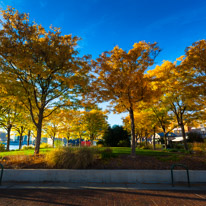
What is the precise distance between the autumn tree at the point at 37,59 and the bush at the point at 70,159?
2809 mm

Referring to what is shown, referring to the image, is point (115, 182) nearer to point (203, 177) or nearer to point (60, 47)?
point (203, 177)

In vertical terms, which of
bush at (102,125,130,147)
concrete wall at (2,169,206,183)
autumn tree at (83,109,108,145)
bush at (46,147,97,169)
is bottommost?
concrete wall at (2,169,206,183)

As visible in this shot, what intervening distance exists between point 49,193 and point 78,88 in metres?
7.01

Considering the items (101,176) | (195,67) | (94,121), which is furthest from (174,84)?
(94,121)

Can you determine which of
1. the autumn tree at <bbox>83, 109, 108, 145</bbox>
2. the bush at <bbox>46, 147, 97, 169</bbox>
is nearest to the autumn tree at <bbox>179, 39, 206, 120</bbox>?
the bush at <bbox>46, 147, 97, 169</bbox>

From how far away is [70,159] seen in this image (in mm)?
7523

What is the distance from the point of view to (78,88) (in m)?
10.9

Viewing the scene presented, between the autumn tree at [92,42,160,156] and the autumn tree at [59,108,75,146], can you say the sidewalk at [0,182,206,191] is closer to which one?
the autumn tree at [92,42,160,156]

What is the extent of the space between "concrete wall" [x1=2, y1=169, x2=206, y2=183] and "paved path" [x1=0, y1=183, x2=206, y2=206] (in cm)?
33

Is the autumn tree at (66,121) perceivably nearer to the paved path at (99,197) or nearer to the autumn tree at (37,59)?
the autumn tree at (37,59)

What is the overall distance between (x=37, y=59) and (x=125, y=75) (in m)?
5.81

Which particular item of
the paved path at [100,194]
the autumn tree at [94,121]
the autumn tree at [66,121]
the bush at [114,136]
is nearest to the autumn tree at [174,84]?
the paved path at [100,194]

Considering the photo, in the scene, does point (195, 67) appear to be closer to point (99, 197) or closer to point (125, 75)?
point (125, 75)

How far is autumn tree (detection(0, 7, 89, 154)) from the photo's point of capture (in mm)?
8914
